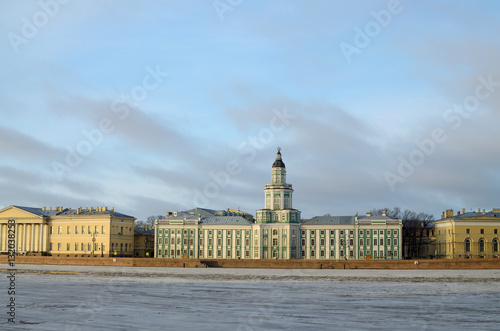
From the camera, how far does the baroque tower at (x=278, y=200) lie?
9550 cm

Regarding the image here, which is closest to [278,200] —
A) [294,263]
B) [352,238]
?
[352,238]

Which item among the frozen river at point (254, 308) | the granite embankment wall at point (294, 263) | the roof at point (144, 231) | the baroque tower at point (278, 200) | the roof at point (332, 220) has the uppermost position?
the baroque tower at point (278, 200)

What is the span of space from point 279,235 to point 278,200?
449 cm

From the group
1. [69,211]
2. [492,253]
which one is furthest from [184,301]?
[69,211]

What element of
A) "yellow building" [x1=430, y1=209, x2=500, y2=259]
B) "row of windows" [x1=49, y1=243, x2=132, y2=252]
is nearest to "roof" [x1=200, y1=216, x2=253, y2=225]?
"row of windows" [x1=49, y1=243, x2=132, y2=252]

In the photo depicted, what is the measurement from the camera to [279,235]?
95188 millimetres

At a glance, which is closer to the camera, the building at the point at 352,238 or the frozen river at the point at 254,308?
the frozen river at the point at 254,308

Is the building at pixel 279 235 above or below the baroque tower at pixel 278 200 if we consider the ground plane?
below

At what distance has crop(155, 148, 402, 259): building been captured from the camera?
93.0m

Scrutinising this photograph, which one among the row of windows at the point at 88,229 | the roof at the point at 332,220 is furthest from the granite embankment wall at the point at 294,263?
the roof at the point at 332,220

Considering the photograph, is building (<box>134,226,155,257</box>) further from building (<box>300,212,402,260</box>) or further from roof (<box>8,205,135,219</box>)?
building (<box>300,212,402,260</box>)

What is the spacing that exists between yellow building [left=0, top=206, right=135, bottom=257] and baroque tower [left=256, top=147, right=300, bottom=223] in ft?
62.1

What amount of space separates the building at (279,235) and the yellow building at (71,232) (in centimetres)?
564

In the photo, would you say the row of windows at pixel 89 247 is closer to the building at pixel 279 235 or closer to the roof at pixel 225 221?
the building at pixel 279 235
